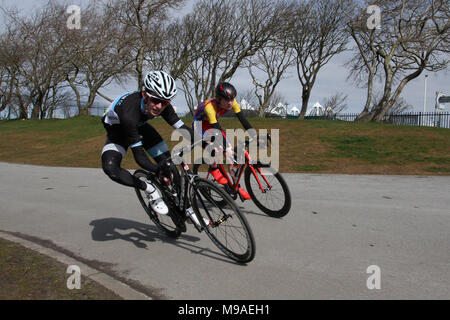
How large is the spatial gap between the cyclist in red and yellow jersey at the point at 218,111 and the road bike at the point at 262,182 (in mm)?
99

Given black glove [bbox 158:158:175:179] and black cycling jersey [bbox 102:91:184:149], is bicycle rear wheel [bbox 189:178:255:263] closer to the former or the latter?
black glove [bbox 158:158:175:179]

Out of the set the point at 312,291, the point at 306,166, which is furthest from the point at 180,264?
the point at 306,166

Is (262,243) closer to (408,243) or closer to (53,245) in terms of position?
(408,243)

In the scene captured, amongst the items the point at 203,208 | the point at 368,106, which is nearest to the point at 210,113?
the point at 203,208

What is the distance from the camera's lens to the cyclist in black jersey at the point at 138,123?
3707mm

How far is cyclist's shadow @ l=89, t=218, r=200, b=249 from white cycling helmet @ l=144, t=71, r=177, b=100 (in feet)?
6.16

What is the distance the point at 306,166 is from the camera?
37.0ft

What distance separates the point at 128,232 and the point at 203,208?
150 centimetres

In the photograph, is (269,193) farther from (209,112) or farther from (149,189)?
(149,189)

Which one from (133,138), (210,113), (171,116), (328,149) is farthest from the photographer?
(328,149)

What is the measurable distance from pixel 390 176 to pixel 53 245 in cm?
788

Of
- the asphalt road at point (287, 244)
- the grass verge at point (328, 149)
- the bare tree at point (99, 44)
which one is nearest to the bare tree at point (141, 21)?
the bare tree at point (99, 44)

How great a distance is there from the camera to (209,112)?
17.1 ft

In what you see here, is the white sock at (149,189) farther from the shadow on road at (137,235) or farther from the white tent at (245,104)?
the white tent at (245,104)
